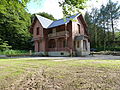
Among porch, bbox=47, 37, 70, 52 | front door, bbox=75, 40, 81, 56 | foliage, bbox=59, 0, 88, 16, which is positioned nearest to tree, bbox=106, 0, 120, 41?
front door, bbox=75, 40, 81, 56

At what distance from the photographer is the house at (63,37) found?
19.4m

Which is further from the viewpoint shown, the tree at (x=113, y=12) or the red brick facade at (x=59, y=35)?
the tree at (x=113, y=12)

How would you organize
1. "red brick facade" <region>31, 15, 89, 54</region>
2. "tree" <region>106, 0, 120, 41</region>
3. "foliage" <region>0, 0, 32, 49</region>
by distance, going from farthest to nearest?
"tree" <region>106, 0, 120, 41</region>
"foliage" <region>0, 0, 32, 49</region>
"red brick facade" <region>31, 15, 89, 54</region>

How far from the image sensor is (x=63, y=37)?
66.8 ft

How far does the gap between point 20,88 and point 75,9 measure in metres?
5.24

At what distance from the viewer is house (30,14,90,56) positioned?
19.4 m

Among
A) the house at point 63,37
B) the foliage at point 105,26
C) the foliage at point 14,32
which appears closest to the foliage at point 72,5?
the house at point 63,37

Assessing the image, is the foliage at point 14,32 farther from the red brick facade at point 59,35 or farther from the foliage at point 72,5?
the foliage at point 72,5

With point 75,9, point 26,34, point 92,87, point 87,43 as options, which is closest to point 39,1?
point 75,9

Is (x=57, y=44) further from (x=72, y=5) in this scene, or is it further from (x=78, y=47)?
(x=72, y=5)

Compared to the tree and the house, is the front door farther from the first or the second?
the tree

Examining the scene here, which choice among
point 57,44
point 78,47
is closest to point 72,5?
point 78,47

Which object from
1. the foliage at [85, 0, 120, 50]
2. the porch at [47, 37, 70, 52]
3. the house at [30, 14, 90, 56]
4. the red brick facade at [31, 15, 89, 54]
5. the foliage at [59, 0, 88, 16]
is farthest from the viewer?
the foliage at [85, 0, 120, 50]

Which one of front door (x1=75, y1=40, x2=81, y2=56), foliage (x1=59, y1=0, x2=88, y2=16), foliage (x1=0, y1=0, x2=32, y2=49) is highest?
foliage (x1=0, y1=0, x2=32, y2=49)
